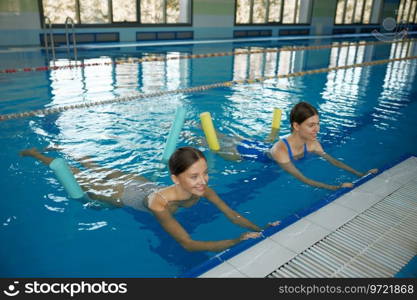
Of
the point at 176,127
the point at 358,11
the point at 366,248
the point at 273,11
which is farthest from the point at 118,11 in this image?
the point at 358,11

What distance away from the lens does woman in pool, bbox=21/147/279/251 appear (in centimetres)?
248

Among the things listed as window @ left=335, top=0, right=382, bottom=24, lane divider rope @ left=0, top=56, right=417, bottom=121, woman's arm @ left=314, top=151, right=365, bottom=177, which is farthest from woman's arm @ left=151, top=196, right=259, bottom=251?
window @ left=335, top=0, right=382, bottom=24

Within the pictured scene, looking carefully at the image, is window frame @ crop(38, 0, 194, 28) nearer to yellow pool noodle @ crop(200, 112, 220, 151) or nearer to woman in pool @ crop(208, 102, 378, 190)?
woman in pool @ crop(208, 102, 378, 190)

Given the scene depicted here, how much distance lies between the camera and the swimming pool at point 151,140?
9.09ft

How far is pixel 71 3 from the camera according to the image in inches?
549

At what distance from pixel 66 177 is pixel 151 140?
184cm

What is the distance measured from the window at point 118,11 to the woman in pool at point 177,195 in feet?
40.4

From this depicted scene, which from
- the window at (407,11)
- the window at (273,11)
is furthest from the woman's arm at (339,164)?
the window at (407,11)

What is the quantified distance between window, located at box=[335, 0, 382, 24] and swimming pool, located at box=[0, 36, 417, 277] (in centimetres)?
1537

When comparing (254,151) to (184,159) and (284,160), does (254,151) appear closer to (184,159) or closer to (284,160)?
(284,160)

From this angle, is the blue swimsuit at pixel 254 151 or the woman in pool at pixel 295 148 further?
the blue swimsuit at pixel 254 151

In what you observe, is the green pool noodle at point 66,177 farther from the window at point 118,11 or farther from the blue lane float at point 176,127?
the window at point 118,11

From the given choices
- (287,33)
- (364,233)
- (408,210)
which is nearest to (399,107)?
(408,210)

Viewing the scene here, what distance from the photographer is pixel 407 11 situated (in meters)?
28.6
